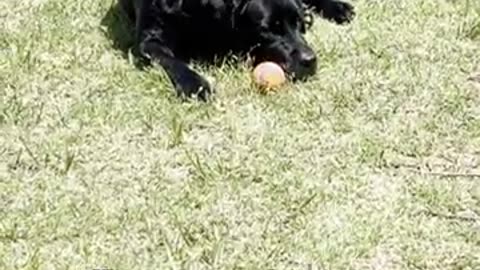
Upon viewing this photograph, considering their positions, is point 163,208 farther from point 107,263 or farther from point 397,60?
point 397,60

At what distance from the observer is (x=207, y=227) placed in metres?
3.27

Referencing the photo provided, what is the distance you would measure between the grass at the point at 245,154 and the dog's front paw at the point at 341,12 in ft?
0.19

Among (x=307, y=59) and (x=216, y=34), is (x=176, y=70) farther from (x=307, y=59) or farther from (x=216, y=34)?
(x=307, y=59)

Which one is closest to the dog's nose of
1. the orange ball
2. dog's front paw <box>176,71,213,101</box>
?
the orange ball

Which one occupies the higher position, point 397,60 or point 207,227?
point 207,227

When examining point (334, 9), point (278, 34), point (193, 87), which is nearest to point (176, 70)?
point (193, 87)

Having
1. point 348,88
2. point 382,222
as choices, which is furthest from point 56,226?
point 348,88

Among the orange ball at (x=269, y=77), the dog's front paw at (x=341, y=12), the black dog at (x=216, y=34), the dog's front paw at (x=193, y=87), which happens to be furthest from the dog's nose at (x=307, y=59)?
the dog's front paw at (x=341, y=12)

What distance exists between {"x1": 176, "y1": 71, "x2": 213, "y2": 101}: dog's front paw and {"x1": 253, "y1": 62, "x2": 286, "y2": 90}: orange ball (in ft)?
0.69

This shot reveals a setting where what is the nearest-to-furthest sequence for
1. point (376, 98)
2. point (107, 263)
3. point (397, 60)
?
point (107, 263), point (376, 98), point (397, 60)

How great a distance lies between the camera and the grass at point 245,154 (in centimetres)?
319

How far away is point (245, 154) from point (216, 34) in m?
0.93

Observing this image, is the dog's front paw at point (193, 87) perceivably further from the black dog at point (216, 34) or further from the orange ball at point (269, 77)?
the orange ball at point (269, 77)

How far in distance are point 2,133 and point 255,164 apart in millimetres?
1037
